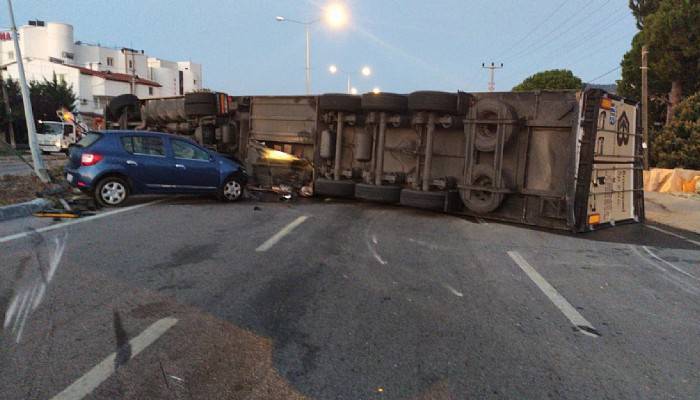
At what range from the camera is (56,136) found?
1129 inches

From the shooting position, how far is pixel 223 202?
1147 cm

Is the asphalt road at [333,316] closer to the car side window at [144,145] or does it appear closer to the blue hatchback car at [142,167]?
the blue hatchback car at [142,167]

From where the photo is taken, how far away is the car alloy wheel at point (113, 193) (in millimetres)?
9719

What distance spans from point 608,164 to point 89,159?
396 inches

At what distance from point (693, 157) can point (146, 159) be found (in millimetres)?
24622

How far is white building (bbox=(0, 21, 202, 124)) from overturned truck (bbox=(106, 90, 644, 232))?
1643 inches

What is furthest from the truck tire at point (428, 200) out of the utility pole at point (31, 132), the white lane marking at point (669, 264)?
the utility pole at point (31, 132)

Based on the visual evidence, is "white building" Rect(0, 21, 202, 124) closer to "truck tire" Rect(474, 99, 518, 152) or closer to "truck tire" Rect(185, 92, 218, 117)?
"truck tire" Rect(185, 92, 218, 117)

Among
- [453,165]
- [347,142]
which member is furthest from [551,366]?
[347,142]

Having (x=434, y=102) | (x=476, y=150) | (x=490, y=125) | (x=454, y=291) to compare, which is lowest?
(x=454, y=291)

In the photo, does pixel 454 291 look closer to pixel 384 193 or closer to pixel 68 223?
pixel 384 193

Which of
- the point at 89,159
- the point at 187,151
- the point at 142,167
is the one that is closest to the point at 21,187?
the point at 89,159

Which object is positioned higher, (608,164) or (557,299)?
(608,164)

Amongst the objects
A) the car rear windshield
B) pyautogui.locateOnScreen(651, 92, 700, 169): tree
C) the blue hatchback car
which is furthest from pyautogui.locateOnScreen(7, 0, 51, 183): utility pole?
pyautogui.locateOnScreen(651, 92, 700, 169): tree
